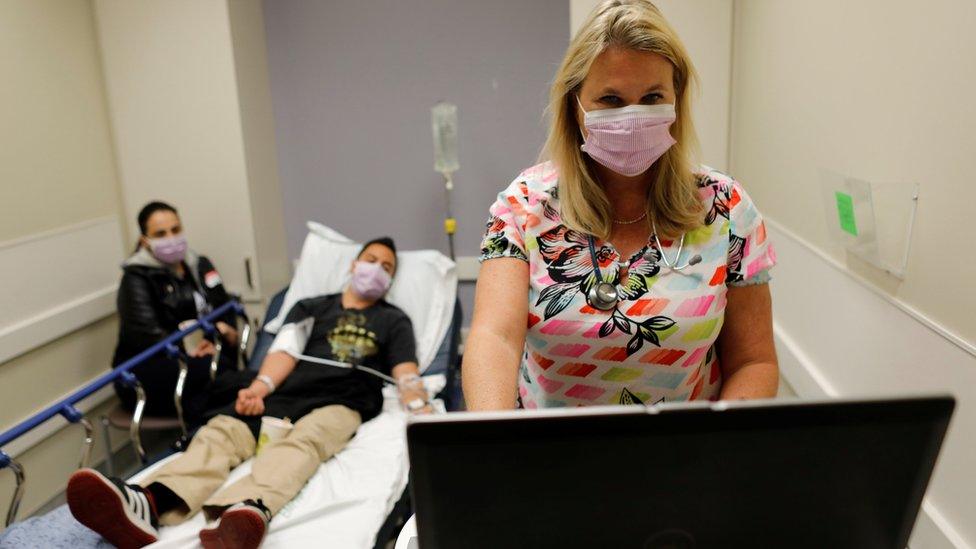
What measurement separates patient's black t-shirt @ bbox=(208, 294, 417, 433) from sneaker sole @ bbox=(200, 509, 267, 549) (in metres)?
0.70

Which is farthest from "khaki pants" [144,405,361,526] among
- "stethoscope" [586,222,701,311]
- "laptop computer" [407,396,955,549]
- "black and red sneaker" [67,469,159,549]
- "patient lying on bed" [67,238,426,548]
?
"laptop computer" [407,396,955,549]

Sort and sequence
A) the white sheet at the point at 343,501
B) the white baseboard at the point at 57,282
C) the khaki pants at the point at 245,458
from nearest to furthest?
the white sheet at the point at 343,501 < the khaki pants at the point at 245,458 < the white baseboard at the point at 57,282

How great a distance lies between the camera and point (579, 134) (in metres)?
1.22

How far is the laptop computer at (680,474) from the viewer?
1.86 ft

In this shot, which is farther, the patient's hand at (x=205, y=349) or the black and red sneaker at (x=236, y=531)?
the patient's hand at (x=205, y=349)

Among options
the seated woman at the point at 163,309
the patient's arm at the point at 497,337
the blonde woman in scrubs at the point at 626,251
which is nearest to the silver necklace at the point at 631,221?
the blonde woman in scrubs at the point at 626,251

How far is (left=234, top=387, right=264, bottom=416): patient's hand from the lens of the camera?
8.39ft

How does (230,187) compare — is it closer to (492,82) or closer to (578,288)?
(492,82)

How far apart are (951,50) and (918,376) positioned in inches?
23.8

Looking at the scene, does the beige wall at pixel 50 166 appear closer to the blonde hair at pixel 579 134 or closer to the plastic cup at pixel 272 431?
the plastic cup at pixel 272 431

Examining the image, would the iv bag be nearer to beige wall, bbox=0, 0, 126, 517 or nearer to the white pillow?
the white pillow

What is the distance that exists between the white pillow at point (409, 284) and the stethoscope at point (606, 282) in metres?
1.98

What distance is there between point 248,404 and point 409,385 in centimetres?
61

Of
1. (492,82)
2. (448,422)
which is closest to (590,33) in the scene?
(448,422)
